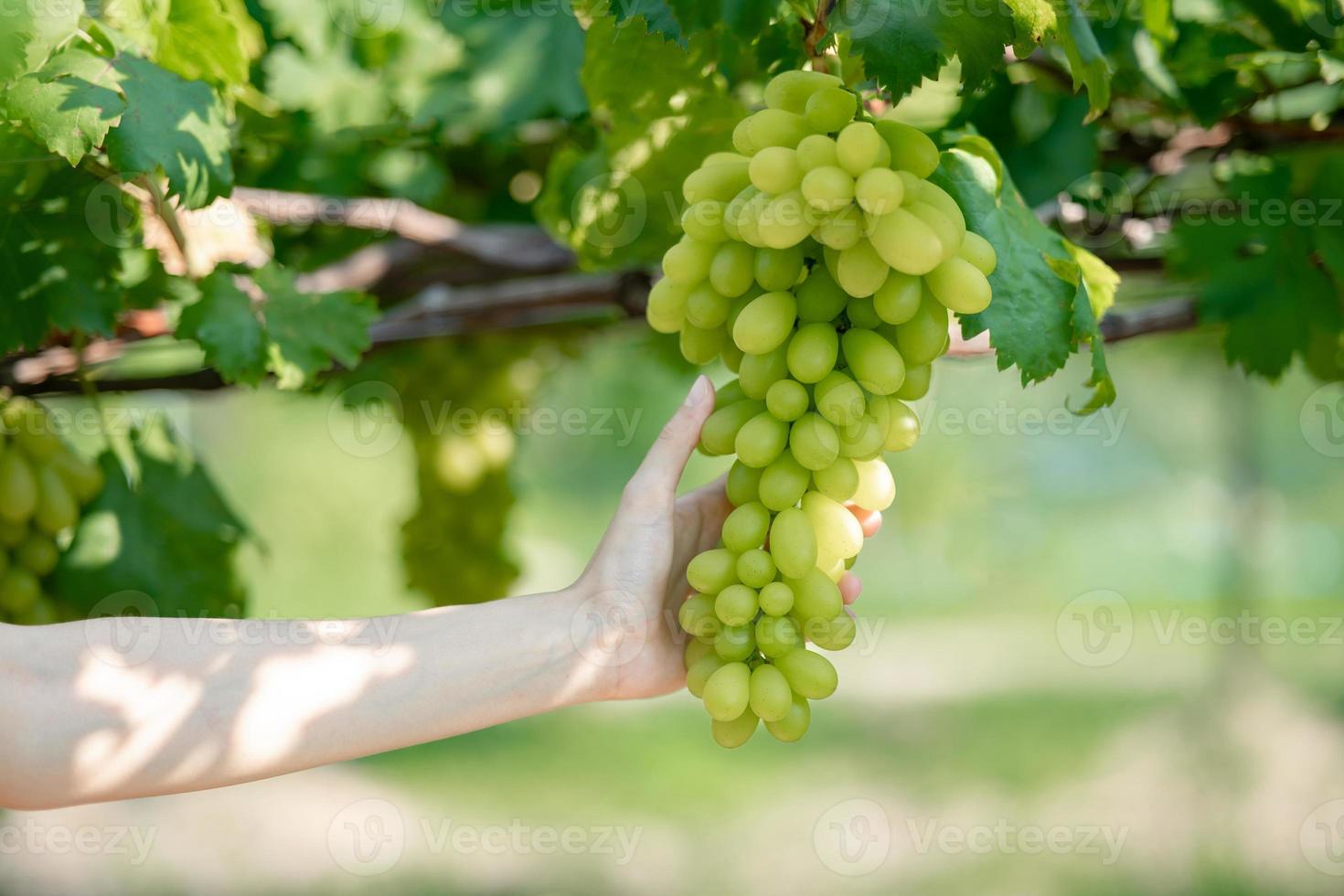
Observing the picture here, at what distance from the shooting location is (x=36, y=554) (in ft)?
4.61

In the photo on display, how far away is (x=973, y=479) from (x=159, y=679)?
7760 millimetres

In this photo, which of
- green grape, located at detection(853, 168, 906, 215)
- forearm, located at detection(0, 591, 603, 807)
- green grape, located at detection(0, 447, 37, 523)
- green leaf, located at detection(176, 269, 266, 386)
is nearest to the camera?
green grape, located at detection(853, 168, 906, 215)

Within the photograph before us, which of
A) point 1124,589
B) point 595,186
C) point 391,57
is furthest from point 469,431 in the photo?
point 1124,589

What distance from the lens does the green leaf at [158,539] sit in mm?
1461

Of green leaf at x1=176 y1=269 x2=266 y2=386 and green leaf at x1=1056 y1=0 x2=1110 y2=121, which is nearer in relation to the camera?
green leaf at x1=1056 y1=0 x2=1110 y2=121

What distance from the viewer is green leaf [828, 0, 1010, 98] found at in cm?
85

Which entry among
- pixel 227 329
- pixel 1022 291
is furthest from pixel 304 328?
pixel 1022 291

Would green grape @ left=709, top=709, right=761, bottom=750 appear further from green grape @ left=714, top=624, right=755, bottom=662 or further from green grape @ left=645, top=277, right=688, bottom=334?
green grape @ left=645, top=277, right=688, bottom=334

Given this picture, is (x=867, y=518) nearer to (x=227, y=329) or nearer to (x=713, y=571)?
(x=713, y=571)

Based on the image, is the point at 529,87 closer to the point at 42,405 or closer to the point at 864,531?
the point at 42,405

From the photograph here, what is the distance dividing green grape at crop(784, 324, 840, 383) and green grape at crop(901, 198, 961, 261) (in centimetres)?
13

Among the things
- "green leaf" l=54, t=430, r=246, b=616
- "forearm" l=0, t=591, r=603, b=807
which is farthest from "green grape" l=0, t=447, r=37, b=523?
"forearm" l=0, t=591, r=603, b=807

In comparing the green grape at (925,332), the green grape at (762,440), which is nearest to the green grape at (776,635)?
the green grape at (762,440)

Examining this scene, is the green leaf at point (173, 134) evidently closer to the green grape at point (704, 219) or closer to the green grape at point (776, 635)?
the green grape at point (704, 219)
